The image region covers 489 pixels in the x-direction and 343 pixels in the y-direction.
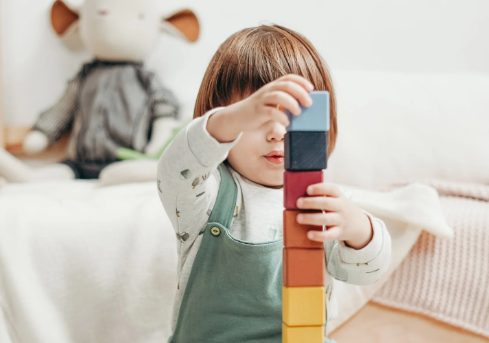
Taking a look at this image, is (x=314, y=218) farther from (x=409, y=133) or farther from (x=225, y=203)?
(x=409, y=133)

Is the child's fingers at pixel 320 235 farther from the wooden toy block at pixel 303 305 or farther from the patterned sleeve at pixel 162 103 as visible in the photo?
the patterned sleeve at pixel 162 103

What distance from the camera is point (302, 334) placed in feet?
1.57

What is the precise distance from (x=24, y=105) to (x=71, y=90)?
0.18 metres

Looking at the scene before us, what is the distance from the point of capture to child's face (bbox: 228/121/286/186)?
629 mm

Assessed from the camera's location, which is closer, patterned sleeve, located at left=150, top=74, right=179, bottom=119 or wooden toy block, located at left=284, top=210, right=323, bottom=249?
wooden toy block, located at left=284, top=210, right=323, bottom=249

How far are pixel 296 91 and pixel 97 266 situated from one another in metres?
0.52

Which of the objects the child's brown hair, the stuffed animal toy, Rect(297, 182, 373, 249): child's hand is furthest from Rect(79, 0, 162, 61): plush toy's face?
Rect(297, 182, 373, 249): child's hand

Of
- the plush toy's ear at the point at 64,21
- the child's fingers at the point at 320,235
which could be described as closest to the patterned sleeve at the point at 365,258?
the child's fingers at the point at 320,235

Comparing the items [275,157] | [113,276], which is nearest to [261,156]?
[275,157]

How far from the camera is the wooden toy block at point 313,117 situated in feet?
1.51

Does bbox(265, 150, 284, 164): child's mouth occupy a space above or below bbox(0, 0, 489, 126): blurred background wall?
below

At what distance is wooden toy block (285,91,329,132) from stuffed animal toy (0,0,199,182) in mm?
923

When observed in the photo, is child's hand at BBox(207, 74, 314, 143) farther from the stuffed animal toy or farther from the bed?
the stuffed animal toy

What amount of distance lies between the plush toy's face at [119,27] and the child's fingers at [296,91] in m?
1.09
